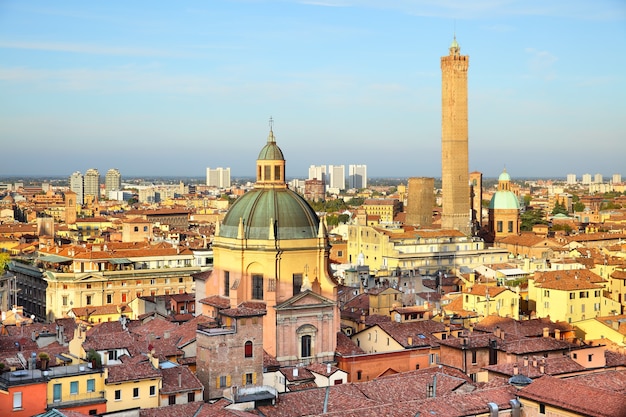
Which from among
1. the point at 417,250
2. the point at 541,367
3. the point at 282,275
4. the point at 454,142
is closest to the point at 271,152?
the point at 282,275

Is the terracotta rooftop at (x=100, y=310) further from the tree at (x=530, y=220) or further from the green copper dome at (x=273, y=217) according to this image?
the tree at (x=530, y=220)

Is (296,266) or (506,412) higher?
(296,266)

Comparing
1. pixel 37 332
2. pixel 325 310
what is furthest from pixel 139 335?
pixel 325 310

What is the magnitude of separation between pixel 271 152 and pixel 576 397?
13.5 m

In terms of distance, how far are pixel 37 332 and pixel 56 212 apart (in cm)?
7892

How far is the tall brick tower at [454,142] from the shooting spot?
66.6m

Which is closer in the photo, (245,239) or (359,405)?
(359,405)

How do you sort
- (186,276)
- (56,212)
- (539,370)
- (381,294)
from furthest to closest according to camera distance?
(56,212) < (186,276) < (381,294) < (539,370)

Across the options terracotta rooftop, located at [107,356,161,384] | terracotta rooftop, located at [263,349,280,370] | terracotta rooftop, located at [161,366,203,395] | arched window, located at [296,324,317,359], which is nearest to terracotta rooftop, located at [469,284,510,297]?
arched window, located at [296,324,317,359]

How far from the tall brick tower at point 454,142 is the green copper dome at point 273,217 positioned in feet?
127

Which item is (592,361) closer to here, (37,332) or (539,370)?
(539,370)

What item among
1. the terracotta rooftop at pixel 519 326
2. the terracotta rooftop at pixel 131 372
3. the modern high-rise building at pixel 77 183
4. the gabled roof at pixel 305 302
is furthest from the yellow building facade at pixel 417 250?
the modern high-rise building at pixel 77 183

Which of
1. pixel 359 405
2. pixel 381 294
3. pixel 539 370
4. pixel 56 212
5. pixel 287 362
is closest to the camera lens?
pixel 359 405

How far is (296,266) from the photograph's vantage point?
28.1 m
